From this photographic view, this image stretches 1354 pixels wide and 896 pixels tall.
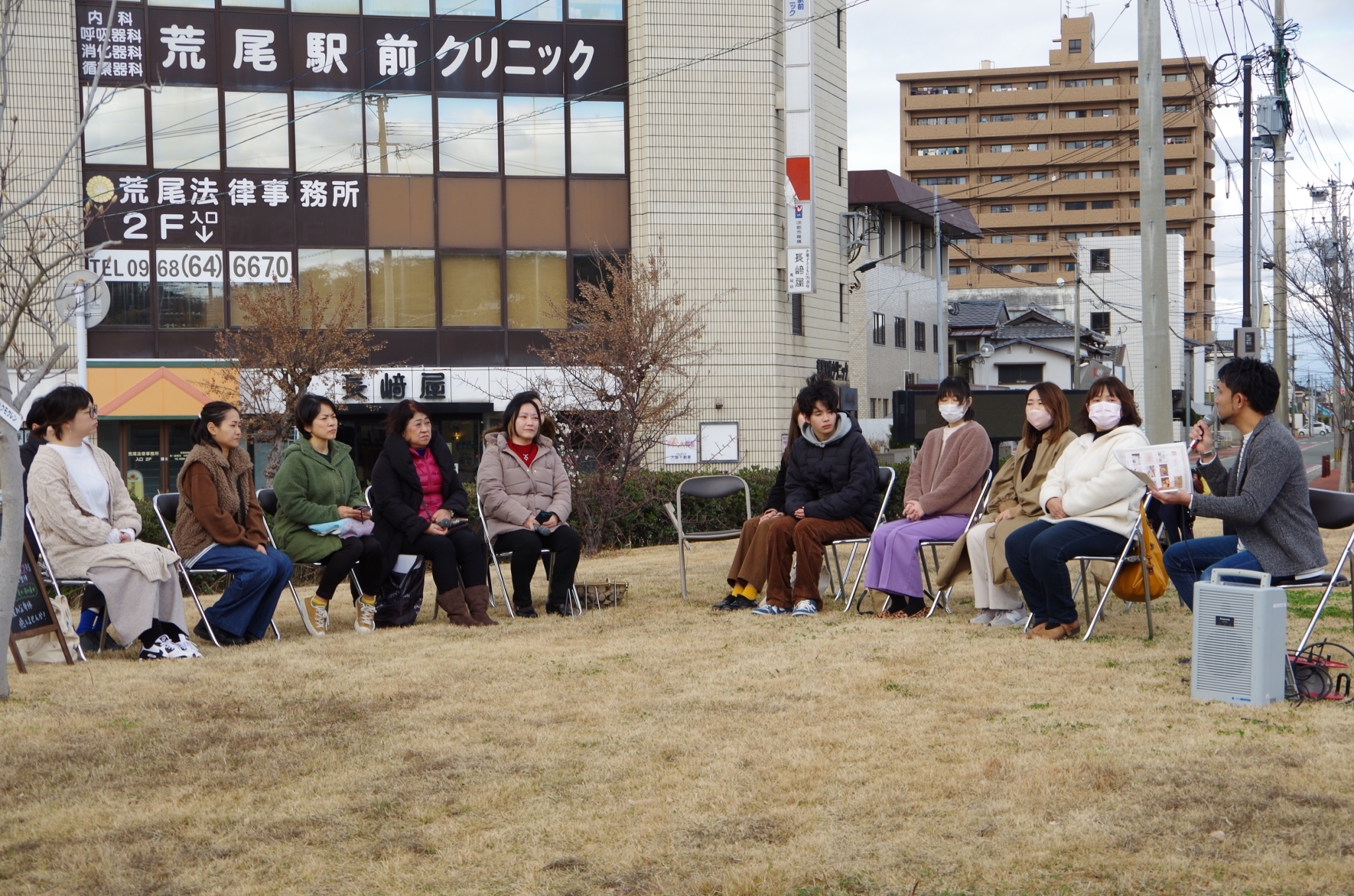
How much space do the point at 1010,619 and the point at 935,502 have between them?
0.99 meters

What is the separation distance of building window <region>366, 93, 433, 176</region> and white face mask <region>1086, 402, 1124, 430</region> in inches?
715

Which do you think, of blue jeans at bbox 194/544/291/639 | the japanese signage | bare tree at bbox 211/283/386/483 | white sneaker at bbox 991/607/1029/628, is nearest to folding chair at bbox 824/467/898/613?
white sneaker at bbox 991/607/1029/628

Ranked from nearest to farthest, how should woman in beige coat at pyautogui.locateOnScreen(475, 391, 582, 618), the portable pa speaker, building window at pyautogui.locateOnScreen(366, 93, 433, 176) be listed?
the portable pa speaker < woman in beige coat at pyautogui.locateOnScreen(475, 391, 582, 618) < building window at pyautogui.locateOnScreen(366, 93, 433, 176)

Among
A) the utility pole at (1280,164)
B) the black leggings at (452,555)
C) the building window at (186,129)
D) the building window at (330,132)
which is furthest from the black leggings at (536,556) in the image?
the utility pole at (1280,164)

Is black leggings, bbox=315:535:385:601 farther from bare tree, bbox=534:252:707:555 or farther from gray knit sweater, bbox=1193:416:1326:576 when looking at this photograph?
bare tree, bbox=534:252:707:555

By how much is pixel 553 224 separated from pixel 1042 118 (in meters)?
60.6

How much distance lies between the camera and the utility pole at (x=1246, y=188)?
2420 centimetres

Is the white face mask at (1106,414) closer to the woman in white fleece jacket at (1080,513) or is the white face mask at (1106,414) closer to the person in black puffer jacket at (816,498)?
the woman in white fleece jacket at (1080,513)

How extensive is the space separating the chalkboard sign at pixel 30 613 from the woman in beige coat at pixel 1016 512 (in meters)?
5.07

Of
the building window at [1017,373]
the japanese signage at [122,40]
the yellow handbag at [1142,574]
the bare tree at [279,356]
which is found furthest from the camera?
the building window at [1017,373]

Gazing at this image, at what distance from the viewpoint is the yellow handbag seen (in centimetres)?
693

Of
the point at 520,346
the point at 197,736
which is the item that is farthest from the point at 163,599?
the point at 520,346

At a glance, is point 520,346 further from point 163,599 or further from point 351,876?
point 351,876

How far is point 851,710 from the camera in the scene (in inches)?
213
